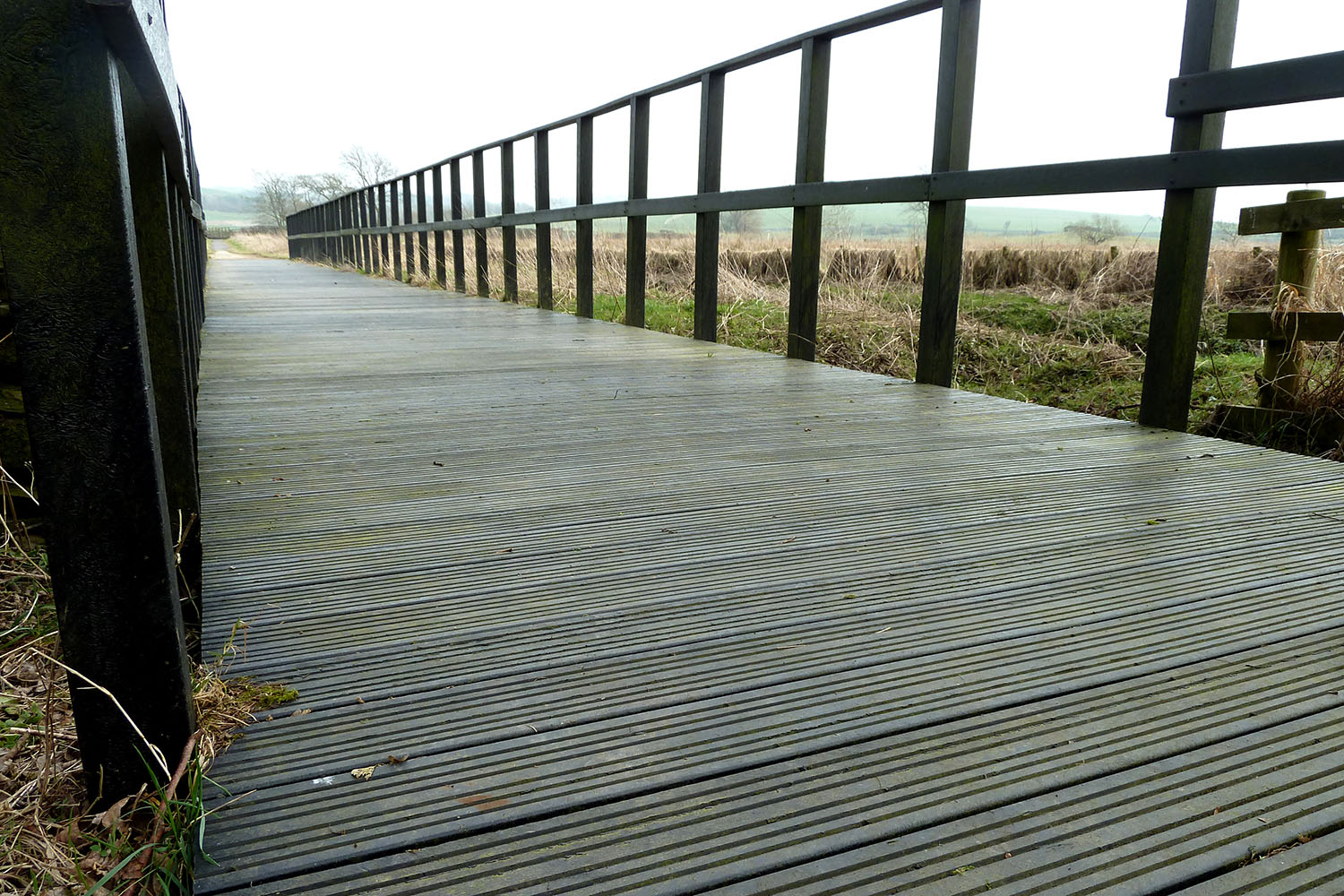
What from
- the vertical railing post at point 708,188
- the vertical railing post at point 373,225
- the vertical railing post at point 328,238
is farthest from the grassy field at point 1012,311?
the vertical railing post at point 328,238

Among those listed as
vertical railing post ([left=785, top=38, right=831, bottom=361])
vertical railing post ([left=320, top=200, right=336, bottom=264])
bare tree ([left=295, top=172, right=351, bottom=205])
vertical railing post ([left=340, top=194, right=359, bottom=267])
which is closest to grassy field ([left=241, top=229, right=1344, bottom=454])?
vertical railing post ([left=785, top=38, right=831, bottom=361])

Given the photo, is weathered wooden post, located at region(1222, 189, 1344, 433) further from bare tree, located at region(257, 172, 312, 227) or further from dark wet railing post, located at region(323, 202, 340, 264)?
bare tree, located at region(257, 172, 312, 227)

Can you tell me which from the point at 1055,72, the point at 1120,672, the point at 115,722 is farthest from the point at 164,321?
the point at 1055,72

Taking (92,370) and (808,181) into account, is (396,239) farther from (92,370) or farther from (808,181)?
(92,370)

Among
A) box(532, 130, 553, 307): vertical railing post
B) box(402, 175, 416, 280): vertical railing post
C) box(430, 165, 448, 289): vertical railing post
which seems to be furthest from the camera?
box(402, 175, 416, 280): vertical railing post

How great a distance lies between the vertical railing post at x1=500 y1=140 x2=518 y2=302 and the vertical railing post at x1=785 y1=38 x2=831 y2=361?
13.2 feet

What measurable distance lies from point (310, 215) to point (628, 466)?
21.9m

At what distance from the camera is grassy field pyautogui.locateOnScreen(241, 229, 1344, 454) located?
442 centimetres

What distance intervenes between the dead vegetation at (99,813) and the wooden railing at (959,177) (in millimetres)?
2326

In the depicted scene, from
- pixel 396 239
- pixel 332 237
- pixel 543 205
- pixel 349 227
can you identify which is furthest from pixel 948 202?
pixel 332 237

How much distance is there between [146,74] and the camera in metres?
0.96

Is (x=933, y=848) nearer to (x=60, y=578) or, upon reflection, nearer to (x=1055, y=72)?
(x=60, y=578)

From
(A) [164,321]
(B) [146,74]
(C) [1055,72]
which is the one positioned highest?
(C) [1055,72]

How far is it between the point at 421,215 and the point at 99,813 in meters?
10.6
